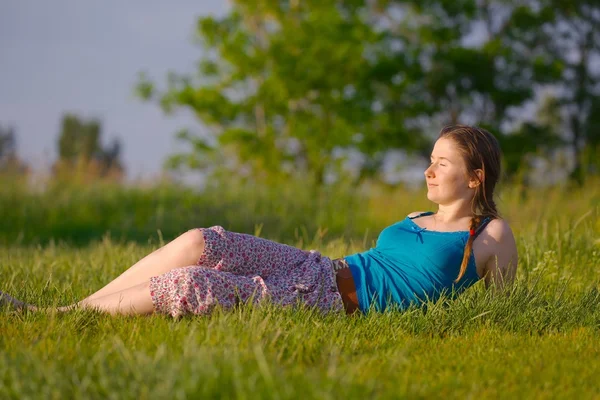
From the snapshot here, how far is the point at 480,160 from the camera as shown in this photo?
3.49 metres

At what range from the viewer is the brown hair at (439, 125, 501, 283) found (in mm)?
3494

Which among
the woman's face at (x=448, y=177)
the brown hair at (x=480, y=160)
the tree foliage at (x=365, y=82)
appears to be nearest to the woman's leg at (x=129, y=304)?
the woman's face at (x=448, y=177)

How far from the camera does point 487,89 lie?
19.8 meters

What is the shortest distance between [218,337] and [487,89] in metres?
18.6

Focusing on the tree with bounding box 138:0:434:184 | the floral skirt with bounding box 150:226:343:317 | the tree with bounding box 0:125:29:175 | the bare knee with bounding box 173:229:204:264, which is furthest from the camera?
the tree with bounding box 138:0:434:184

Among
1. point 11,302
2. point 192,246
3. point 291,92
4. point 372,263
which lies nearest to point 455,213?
point 372,263

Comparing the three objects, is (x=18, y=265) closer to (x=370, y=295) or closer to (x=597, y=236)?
(x=370, y=295)

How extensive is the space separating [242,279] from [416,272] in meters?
0.90

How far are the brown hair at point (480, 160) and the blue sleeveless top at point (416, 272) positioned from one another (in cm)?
8

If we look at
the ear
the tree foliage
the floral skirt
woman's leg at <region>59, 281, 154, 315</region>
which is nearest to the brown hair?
the ear

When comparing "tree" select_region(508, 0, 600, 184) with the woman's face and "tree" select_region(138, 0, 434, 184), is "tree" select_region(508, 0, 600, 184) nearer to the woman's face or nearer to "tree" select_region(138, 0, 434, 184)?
"tree" select_region(138, 0, 434, 184)

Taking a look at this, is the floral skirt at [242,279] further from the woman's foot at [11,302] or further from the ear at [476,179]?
the ear at [476,179]

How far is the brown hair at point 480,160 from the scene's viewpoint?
11.5 ft

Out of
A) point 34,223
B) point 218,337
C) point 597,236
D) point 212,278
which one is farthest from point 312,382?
point 34,223
